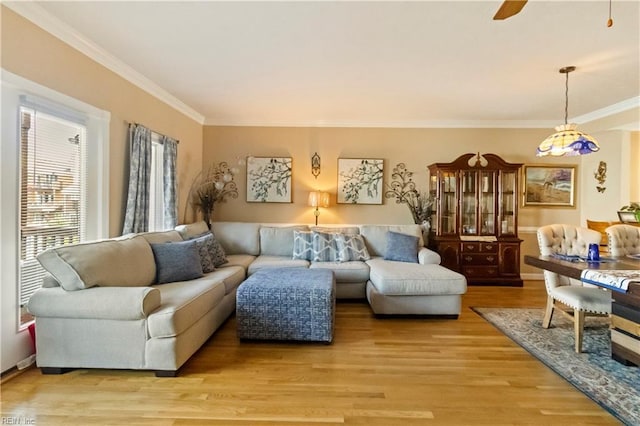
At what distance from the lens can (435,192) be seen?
520 cm

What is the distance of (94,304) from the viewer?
224cm

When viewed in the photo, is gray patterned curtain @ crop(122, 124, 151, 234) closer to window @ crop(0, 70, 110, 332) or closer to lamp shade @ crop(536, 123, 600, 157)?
window @ crop(0, 70, 110, 332)

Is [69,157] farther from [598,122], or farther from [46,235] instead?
[598,122]

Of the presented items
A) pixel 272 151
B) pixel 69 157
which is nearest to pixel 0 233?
pixel 69 157

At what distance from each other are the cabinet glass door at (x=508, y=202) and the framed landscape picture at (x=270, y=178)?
334 cm

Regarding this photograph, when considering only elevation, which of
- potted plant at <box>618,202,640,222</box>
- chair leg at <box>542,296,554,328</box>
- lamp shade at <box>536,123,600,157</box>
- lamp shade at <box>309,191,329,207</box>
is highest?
lamp shade at <box>536,123,600,157</box>

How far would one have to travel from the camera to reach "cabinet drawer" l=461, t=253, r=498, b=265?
4961 mm

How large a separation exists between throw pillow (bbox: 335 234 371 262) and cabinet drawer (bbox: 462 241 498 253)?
5.17 ft

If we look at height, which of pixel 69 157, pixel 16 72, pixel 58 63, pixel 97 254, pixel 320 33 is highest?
pixel 320 33

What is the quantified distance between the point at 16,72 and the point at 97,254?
1.35 meters

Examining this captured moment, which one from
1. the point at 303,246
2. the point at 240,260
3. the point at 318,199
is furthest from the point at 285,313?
the point at 318,199

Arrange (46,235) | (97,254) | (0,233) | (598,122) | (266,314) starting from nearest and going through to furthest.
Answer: (0,233) → (97,254) → (46,235) → (266,314) → (598,122)

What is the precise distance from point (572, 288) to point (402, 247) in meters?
1.87

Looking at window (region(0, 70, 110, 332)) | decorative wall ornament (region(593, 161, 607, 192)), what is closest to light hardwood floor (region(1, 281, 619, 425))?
window (region(0, 70, 110, 332))
